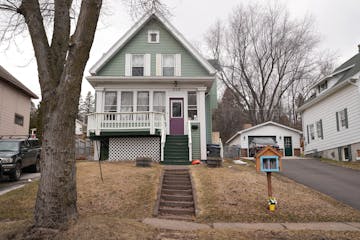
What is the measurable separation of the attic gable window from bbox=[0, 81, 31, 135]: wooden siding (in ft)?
→ 33.6

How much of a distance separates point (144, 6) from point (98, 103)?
839 cm

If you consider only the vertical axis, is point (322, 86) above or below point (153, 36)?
A: below

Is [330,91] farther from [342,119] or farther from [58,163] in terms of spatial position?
[58,163]

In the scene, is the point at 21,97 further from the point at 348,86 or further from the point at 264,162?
the point at 348,86

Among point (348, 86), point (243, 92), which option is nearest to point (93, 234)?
point (348, 86)

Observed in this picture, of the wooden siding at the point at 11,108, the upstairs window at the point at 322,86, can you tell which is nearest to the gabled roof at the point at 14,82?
the wooden siding at the point at 11,108

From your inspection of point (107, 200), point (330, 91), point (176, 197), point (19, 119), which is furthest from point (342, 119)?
point (19, 119)

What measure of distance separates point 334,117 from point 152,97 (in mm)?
11827

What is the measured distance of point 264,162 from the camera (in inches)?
354

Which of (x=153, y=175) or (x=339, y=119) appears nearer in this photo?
(x=153, y=175)

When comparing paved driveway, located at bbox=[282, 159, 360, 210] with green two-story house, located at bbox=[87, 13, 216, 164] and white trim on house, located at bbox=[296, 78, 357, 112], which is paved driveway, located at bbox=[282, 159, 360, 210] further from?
green two-story house, located at bbox=[87, 13, 216, 164]

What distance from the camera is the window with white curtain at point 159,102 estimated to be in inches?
677

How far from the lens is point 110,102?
17.0 m

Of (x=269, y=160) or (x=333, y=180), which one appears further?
(x=333, y=180)
